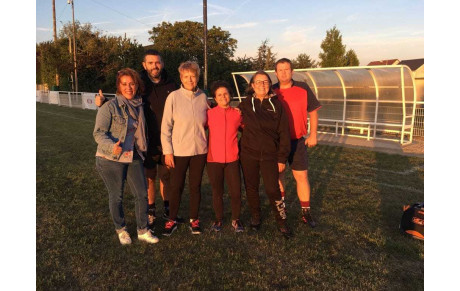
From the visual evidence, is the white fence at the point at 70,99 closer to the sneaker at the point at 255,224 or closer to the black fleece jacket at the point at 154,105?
the black fleece jacket at the point at 154,105

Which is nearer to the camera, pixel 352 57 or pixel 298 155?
pixel 298 155

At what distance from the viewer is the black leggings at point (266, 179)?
11.4 ft

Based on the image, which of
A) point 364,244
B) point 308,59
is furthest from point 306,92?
point 308,59

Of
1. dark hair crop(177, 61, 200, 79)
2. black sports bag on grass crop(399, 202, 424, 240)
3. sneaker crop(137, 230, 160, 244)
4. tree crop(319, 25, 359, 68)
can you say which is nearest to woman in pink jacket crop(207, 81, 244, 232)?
dark hair crop(177, 61, 200, 79)

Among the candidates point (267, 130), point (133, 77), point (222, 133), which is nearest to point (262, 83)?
point (267, 130)

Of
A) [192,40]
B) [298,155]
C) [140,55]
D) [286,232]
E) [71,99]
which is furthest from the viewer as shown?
[192,40]

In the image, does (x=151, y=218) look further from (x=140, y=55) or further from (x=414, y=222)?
(x=140, y=55)

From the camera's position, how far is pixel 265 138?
135 inches

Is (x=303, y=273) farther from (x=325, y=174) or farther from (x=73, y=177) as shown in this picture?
(x=73, y=177)

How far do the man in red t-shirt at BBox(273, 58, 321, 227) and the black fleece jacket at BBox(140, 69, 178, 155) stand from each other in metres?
1.29

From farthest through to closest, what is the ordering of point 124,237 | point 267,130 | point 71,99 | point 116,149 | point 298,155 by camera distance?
point 71,99, point 298,155, point 267,130, point 124,237, point 116,149

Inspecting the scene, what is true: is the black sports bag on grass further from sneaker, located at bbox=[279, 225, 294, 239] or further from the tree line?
the tree line

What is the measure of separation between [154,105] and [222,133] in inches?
32.2

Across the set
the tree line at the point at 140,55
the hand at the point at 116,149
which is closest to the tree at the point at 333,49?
the tree line at the point at 140,55
